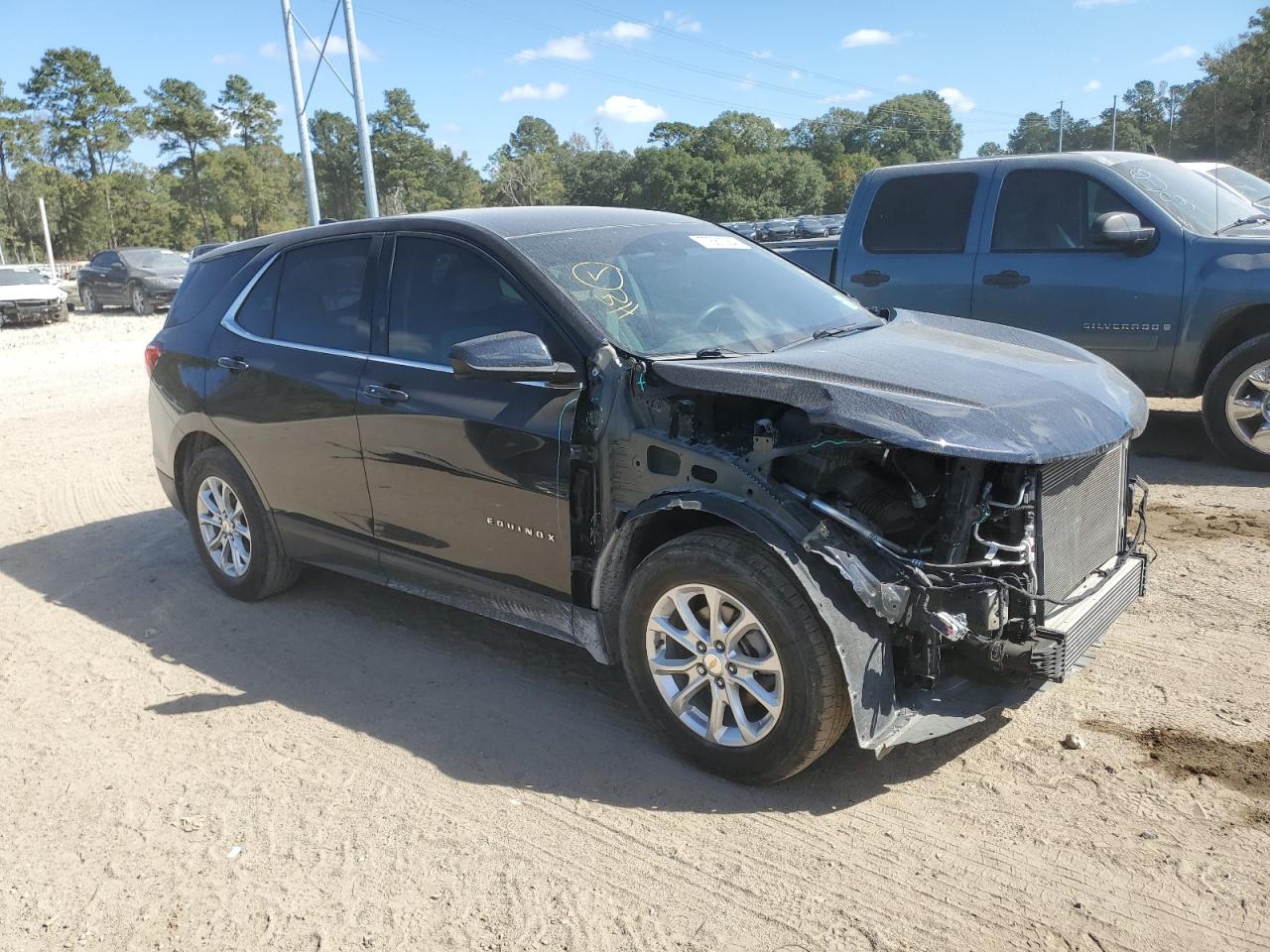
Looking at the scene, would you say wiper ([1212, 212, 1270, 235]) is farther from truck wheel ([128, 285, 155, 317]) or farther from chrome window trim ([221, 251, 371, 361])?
truck wheel ([128, 285, 155, 317])

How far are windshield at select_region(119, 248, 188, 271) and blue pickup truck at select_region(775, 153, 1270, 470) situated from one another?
2434 cm

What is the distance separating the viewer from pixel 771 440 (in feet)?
11.0

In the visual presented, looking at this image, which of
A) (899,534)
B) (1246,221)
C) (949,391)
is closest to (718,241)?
(949,391)

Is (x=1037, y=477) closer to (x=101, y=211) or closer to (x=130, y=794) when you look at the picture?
(x=130, y=794)

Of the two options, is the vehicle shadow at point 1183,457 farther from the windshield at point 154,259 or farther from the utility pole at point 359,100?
the windshield at point 154,259

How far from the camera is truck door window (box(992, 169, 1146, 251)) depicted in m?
7.17

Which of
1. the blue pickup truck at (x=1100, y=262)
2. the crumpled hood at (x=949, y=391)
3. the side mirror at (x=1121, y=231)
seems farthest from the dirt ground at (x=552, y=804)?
the side mirror at (x=1121, y=231)

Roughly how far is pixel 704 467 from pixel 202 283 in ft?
12.0

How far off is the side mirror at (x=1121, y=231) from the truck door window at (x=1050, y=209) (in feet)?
0.65

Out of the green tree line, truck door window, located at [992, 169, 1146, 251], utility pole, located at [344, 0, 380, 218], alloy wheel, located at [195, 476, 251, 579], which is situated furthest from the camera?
the green tree line

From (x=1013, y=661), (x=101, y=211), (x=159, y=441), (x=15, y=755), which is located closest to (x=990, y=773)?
(x=1013, y=661)

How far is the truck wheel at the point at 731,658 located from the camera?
3.20m

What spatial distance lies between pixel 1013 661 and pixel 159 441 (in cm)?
481

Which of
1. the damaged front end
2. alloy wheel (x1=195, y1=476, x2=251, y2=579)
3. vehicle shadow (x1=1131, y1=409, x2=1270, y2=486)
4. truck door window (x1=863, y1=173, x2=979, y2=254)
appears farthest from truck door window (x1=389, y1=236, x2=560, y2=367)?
vehicle shadow (x1=1131, y1=409, x2=1270, y2=486)
